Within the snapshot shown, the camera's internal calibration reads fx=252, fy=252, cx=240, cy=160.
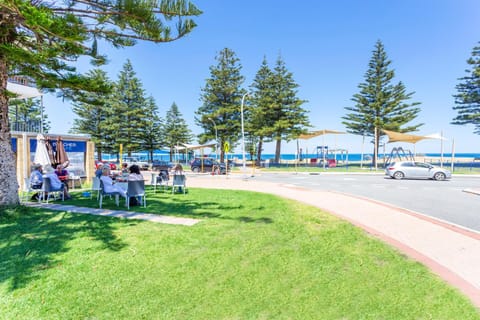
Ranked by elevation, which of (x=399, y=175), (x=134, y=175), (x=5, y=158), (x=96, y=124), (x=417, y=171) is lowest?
(x=399, y=175)

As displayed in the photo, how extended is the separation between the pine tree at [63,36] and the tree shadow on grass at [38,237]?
105cm

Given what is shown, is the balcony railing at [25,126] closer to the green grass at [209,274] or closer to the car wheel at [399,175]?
the green grass at [209,274]

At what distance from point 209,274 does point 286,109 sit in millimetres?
30615

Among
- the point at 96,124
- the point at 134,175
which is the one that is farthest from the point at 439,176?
the point at 96,124

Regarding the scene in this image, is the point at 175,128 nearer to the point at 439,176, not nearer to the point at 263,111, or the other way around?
the point at 263,111

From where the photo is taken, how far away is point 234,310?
2484 mm

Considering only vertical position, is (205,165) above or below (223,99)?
below

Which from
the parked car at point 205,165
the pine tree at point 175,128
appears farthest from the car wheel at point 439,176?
the pine tree at point 175,128

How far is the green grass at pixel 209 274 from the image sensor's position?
2.51 m

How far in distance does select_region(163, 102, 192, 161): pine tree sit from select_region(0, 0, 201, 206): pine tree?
41.1 meters

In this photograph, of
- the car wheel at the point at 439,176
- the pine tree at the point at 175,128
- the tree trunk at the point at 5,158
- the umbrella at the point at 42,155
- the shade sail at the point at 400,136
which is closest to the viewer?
the tree trunk at the point at 5,158

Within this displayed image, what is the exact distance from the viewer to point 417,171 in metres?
17.1

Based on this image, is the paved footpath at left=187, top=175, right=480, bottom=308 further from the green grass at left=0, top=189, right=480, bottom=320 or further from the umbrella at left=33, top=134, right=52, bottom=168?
the umbrella at left=33, top=134, right=52, bottom=168

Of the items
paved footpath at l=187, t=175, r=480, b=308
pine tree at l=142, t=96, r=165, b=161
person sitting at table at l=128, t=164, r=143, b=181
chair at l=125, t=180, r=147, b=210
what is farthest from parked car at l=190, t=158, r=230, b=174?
paved footpath at l=187, t=175, r=480, b=308
